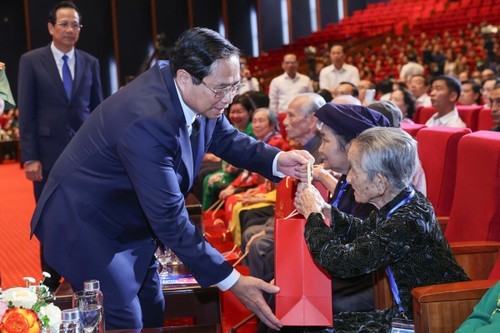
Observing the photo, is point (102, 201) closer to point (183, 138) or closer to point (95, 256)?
point (95, 256)

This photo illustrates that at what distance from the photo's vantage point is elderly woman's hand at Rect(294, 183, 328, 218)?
2189 mm

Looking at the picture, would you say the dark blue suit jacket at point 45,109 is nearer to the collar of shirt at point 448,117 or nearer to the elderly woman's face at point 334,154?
the elderly woman's face at point 334,154

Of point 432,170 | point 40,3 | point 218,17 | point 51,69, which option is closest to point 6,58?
point 40,3

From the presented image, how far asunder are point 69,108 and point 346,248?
2.40m

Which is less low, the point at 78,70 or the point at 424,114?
the point at 78,70

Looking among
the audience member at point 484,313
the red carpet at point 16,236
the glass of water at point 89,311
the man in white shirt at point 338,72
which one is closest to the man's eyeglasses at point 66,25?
the red carpet at point 16,236

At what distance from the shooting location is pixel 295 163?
230 cm

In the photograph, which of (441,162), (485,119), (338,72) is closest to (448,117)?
(485,119)

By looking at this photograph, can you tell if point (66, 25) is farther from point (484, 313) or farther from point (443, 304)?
point (484, 313)

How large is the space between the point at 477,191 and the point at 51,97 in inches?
92.3

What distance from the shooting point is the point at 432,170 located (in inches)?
129

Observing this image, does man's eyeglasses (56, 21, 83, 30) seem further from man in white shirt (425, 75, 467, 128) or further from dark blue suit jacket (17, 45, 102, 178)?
man in white shirt (425, 75, 467, 128)

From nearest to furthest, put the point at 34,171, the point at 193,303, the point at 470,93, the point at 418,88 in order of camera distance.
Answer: the point at 193,303, the point at 34,171, the point at 470,93, the point at 418,88

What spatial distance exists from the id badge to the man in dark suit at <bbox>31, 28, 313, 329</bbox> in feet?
1.08
